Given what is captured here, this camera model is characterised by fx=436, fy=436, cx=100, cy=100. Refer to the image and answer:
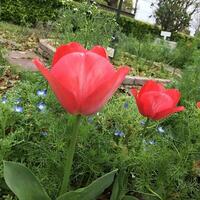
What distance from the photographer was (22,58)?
5852 mm

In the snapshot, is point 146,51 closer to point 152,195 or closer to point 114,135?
point 114,135

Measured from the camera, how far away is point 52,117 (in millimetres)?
1818

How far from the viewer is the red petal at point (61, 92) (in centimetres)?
92

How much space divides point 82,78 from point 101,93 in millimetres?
53

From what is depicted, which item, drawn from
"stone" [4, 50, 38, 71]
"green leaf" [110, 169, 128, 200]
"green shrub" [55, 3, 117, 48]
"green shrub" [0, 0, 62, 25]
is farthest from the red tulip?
"green shrub" [0, 0, 62, 25]

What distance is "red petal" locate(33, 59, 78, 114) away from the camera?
0.92 meters

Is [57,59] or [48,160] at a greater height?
[57,59]

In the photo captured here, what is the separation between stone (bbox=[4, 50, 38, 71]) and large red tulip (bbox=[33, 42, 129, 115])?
425 cm

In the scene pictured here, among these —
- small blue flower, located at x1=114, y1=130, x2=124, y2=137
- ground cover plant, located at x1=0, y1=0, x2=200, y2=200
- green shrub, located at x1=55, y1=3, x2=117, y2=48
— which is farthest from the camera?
green shrub, located at x1=55, y1=3, x2=117, y2=48

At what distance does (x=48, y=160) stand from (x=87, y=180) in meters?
0.22

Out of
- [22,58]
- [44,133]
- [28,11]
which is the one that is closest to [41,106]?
[44,133]

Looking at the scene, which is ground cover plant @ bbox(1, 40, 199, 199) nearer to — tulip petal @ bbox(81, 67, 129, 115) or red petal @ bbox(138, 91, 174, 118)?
red petal @ bbox(138, 91, 174, 118)

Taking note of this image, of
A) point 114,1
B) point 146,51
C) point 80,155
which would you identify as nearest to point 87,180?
point 80,155

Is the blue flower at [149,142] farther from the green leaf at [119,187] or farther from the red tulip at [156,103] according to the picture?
the red tulip at [156,103]
